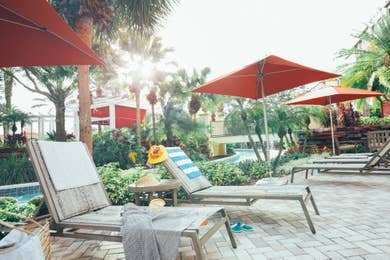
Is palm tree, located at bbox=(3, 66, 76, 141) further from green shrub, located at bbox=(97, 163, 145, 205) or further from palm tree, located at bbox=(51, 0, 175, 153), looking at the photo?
green shrub, located at bbox=(97, 163, 145, 205)

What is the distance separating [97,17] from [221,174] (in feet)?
13.5

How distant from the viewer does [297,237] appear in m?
2.54

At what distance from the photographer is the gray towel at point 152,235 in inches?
67.9

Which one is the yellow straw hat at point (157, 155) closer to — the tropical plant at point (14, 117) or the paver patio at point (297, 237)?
the paver patio at point (297, 237)

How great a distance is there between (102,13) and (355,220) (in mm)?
5503

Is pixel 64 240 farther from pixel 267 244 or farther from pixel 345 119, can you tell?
pixel 345 119

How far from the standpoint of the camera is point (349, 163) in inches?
211

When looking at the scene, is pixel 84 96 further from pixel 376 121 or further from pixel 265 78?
pixel 376 121

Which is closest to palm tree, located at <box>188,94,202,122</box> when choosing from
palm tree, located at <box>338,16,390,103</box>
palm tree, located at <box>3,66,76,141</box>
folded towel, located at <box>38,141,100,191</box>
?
palm tree, located at <box>3,66,76,141</box>

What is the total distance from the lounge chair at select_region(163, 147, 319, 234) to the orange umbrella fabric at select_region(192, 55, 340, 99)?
140 cm

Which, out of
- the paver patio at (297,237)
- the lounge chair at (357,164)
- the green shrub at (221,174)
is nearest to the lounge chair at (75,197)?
the paver patio at (297,237)

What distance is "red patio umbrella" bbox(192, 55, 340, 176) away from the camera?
4137 mm

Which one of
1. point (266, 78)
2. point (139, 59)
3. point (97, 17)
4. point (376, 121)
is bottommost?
point (376, 121)

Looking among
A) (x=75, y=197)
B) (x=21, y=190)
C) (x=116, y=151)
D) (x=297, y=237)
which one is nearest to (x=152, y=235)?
(x=75, y=197)
